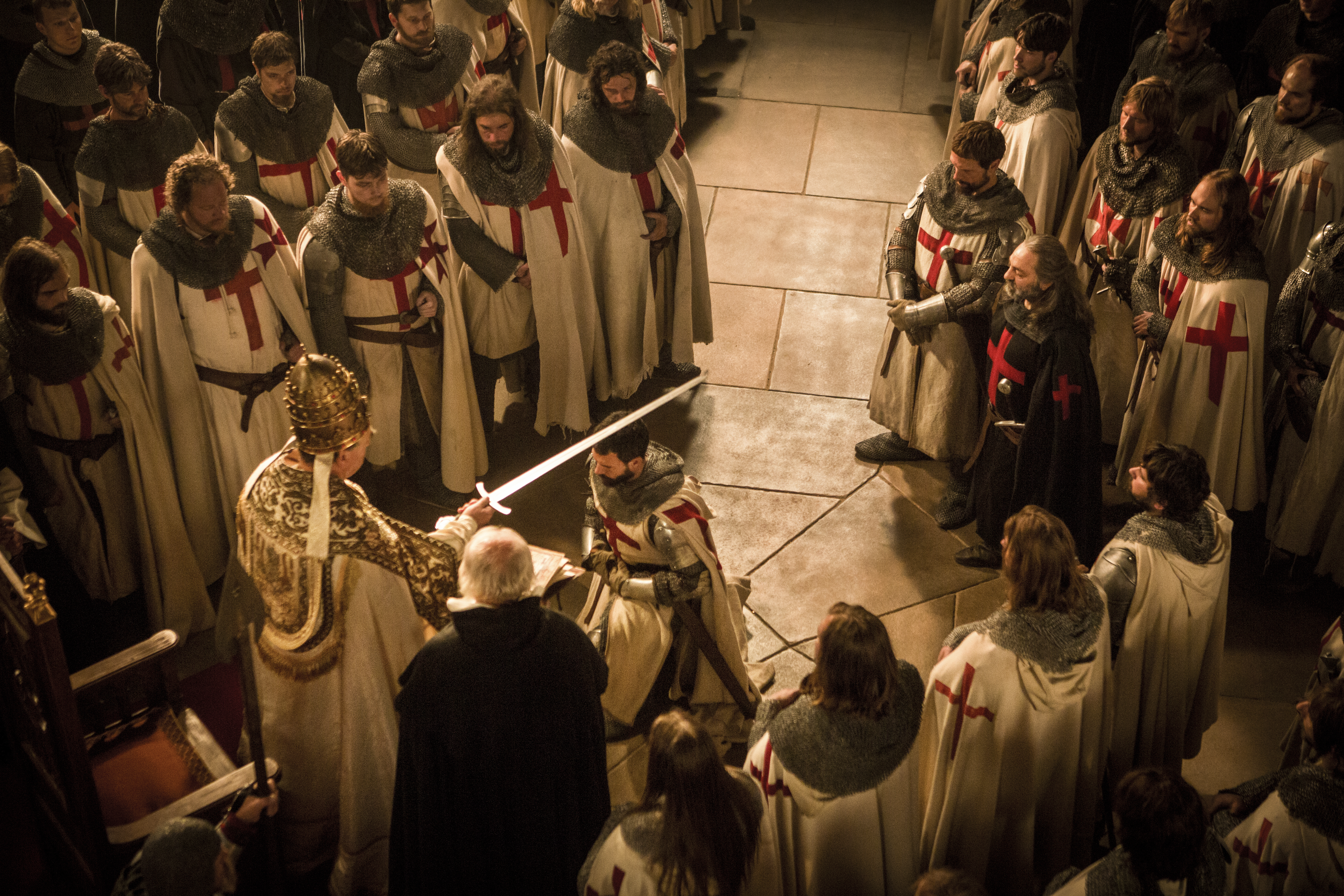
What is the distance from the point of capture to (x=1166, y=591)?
351 cm

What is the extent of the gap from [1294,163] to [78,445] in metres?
4.93

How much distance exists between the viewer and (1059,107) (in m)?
5.70

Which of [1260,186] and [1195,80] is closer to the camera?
[1260,186]

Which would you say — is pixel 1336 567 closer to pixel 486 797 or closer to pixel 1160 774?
pixel 1160 774

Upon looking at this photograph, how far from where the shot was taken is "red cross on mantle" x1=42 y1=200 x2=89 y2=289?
4.89m

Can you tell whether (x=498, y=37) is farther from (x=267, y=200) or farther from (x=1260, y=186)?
(x=1260, y=186)

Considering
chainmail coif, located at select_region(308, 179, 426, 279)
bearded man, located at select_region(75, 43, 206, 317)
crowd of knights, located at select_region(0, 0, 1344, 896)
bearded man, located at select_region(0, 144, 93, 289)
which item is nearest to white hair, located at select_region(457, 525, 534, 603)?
crowd of knights, located at select_region(0, 0, 1344, 896)

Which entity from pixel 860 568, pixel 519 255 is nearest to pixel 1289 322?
pixel 860 568

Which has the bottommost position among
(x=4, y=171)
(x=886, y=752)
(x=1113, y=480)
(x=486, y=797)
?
(x=1113, y=480)

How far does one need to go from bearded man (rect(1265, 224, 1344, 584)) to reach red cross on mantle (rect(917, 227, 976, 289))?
119 centimetres

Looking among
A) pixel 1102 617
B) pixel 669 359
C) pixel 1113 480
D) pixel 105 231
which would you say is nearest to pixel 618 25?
pixel 669 359

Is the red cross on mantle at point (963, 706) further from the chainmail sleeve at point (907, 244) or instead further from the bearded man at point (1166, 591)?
the chainmail sleeve at point (907, 244)

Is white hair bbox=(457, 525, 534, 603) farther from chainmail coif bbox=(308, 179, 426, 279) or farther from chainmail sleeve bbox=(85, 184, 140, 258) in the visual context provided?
chainmail sleeve bbox=(85, 184, 140, 258)

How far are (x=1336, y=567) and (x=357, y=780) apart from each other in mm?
3782
